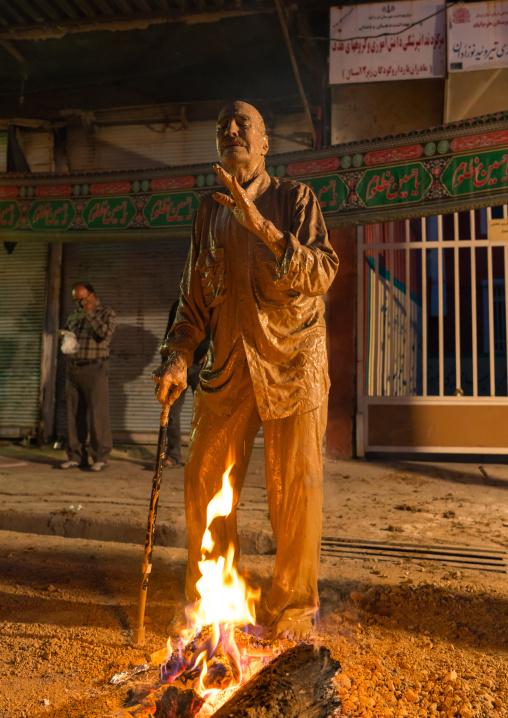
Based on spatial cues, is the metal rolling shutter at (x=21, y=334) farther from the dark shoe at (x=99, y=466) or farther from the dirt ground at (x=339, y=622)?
the dirt ground at (x=339, y=622)

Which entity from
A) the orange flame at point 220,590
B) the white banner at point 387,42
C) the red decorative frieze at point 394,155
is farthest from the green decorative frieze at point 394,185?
the orange flame at point 220,590

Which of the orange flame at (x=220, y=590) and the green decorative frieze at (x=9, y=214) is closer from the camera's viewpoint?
the orange flame at (x=220, y=590)

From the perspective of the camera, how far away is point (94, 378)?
5957mm

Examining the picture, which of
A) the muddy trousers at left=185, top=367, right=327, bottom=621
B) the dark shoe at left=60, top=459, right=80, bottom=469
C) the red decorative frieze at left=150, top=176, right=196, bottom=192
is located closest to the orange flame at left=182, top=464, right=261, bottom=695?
the muddy trousers at left=185, top=367, right=327, bottom=621

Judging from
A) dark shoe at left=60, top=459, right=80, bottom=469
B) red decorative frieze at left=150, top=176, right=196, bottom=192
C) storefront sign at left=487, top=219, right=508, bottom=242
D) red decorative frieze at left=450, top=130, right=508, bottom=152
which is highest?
red decorative frieze at left=150, top=176, right=196, bottom=192

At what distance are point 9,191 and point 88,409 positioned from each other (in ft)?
11.0

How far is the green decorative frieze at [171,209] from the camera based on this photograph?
21.7 feet

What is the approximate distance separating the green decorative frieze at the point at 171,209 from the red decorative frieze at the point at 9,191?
187 centimetres

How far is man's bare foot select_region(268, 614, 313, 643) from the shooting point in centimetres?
220

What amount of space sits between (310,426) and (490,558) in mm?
1823

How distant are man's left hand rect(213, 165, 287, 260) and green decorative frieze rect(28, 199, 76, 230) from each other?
5.53 meters

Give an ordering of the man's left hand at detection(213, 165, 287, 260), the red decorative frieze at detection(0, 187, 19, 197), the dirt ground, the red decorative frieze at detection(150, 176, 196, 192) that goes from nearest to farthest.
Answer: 1. the dirt ground
2. the man's left hand at detection(213, 165, 287, 260)
3. the red decorative frieze at detection(150, 176, 196, 192)
4. the red decorative frieze at detection(0, 187, 19, 197)

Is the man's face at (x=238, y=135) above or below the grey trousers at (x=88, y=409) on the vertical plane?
above

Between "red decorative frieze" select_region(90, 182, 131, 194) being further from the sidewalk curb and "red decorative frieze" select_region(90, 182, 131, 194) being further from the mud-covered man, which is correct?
the mud-covered man
